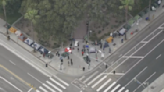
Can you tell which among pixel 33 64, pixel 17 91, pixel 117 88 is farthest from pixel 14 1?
pixel 117 88

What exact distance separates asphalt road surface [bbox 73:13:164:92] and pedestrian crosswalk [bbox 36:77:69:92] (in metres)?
3.11

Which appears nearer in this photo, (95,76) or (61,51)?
(95,76)

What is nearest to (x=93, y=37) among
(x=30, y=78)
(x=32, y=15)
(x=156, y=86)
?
(x=32, y=15)

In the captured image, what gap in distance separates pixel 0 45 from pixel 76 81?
20619mm

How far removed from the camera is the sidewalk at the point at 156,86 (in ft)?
244

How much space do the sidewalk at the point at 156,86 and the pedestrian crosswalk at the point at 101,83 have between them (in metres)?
4.50

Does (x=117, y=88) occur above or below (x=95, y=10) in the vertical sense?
below

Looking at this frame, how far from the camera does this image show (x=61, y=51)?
8300cm

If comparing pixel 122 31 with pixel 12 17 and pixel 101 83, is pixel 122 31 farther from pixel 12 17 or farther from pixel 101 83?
pixel 12 17

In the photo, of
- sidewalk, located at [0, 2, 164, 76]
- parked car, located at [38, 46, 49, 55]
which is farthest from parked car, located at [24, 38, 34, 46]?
parked car, located at [38, 46, 49, 55]

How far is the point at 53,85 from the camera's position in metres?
76.3

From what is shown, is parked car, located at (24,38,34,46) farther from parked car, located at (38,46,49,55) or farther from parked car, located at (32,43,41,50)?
parked car, located at (38,46,49,55)

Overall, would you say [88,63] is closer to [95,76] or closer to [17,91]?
[95,76]

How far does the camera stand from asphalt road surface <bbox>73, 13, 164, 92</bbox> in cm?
7556
